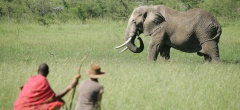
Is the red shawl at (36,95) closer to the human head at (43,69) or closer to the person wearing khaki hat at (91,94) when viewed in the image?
the human head at (43,69)

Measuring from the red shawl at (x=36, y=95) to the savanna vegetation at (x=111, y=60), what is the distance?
1548mm

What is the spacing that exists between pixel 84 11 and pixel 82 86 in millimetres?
23597

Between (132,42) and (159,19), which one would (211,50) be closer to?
(159,19)

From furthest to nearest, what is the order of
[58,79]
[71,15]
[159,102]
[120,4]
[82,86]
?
[120,4] → [71,15] → [58,79] → [159,102] → [82,86]

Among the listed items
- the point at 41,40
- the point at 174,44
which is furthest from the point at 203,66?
the point at 41,40

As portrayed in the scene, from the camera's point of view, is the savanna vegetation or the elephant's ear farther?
the elephant's ear

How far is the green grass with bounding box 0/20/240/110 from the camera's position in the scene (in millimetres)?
8891

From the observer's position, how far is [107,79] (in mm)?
10711

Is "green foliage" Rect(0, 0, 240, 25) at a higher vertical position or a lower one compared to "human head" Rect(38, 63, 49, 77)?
lower

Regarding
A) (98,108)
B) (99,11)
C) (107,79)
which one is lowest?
(99,11)

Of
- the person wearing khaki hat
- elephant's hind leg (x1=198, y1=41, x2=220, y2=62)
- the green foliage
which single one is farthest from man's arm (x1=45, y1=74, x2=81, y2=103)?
the green foliage

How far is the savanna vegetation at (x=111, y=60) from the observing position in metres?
9.13

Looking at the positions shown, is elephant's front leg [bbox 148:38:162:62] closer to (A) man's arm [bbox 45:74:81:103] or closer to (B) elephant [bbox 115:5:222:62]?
(B) elephant [bbox 115:5:222:62]

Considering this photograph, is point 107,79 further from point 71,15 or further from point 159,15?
point 71,15
